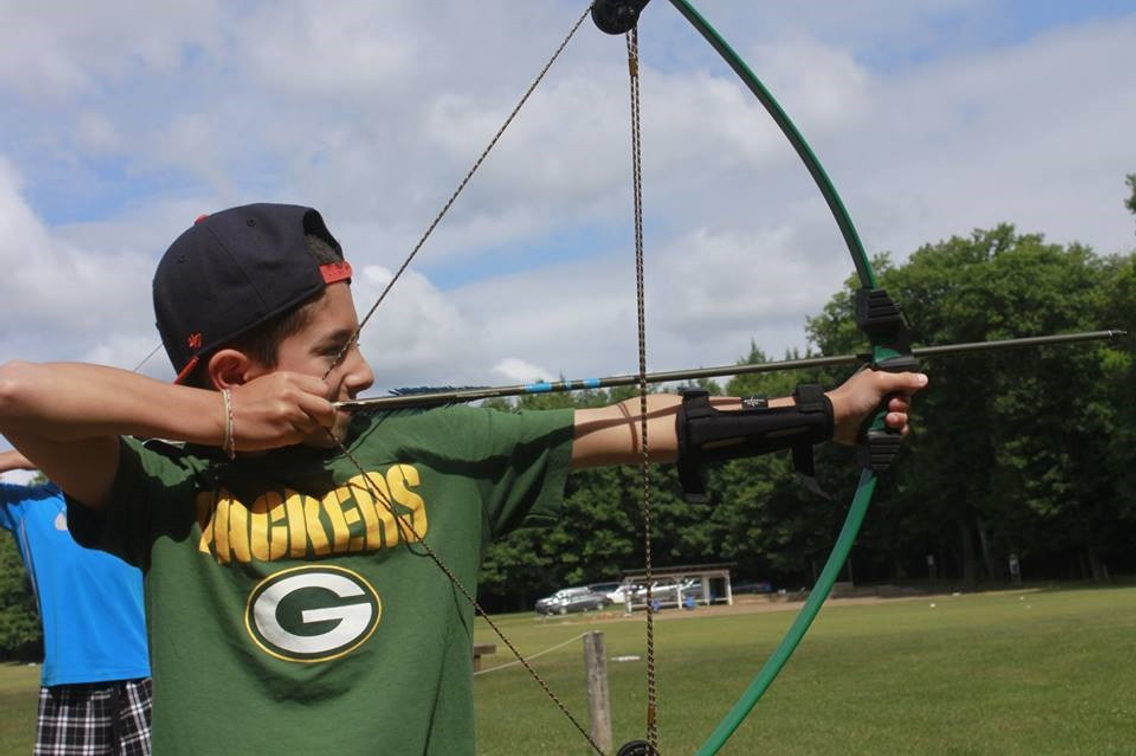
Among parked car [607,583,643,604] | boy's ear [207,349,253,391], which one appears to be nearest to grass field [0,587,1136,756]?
boy's ear [207,349,253,391]

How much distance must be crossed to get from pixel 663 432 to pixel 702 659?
604 inches

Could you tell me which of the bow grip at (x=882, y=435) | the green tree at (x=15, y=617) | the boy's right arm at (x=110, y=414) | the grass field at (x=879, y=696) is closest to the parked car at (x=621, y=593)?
the green tree at (x=15, y=617)

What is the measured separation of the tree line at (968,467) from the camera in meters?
39.0

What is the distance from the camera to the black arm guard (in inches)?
85.0

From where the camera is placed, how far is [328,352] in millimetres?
2080

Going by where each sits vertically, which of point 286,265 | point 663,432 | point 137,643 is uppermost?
point 286,265

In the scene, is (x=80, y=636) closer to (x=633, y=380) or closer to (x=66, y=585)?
(x=66, y=585)

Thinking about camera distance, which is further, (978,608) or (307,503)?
(978,608)

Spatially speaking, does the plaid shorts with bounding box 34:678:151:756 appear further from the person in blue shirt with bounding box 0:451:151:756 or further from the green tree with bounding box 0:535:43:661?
the green tree with bounding box 0:535:43:661

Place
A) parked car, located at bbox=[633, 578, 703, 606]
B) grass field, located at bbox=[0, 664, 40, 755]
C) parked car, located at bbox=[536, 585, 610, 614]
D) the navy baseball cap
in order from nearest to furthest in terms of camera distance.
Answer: the navy baseball cap, grass field, located at bbox=[0, 664, 40, 755], parked car, located at bbox=[536, 585, 610, 614], parked car, located at bbox=[633, 578, 703, 606]

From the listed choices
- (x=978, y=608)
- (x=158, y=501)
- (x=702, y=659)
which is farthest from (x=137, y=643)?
(x=978, y=608)

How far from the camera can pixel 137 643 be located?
4250mm

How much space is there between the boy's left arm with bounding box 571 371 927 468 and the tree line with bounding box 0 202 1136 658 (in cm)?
3145

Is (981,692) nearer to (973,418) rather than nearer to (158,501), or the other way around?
(158,501)
